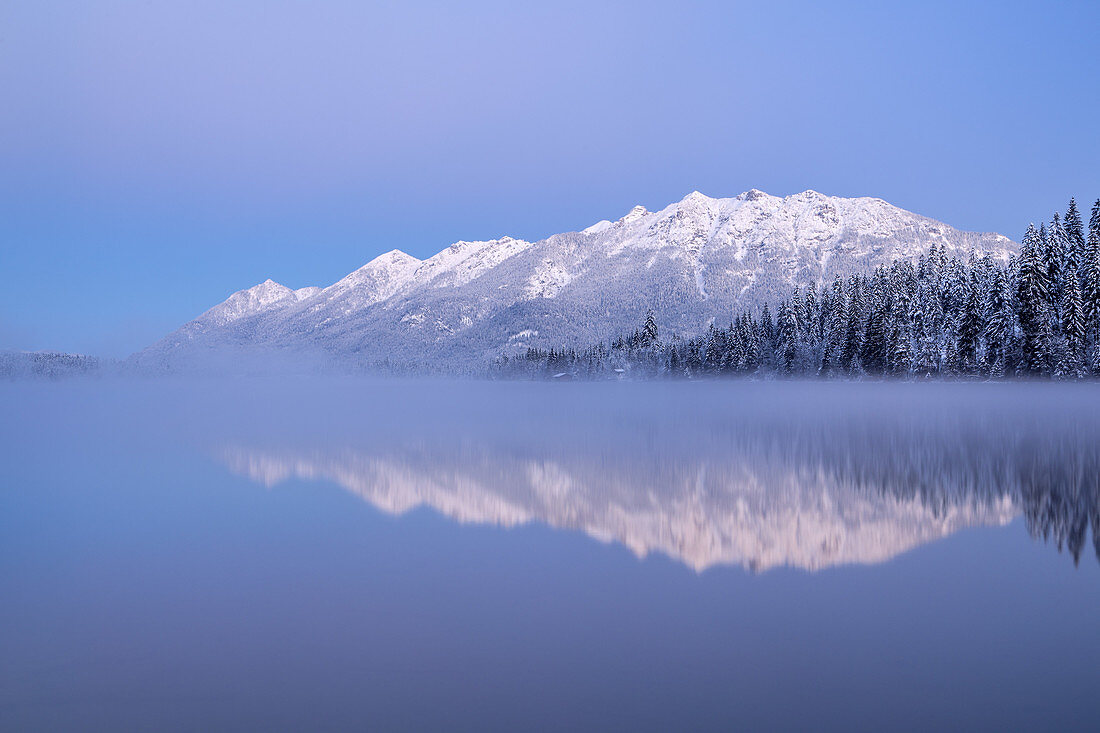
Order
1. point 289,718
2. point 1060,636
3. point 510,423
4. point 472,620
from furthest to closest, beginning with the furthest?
1. point 510,423
2. point 472,620
3. point 1060,636
4. point 289,718

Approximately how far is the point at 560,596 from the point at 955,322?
263 feet

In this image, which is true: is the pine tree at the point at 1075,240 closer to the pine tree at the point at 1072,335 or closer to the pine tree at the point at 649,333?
the pine tree at the point at 1072,335

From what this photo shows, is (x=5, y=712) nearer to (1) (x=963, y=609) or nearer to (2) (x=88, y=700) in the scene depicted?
(2) (x=88, y=700)

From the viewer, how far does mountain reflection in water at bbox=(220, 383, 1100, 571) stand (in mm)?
13891

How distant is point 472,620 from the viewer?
375 inches

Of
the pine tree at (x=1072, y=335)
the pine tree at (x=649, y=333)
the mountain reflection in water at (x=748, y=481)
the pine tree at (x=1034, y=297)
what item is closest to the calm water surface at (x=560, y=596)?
the mountain reflection in water at (x=748, y=481)

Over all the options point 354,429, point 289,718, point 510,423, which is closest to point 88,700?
point 289,718

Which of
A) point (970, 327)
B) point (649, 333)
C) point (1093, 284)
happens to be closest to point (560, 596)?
point (1093, 284)

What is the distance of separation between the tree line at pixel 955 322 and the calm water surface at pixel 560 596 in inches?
2008

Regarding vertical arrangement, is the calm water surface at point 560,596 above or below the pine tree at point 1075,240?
below

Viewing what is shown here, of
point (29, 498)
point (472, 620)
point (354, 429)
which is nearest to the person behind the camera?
point (472, 620)

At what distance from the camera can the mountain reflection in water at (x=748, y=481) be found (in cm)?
1389

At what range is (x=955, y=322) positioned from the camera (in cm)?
7688

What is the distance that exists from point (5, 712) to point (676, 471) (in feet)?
59.8
